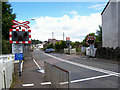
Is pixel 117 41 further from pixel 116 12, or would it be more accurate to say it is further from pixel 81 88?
pixel 81 88

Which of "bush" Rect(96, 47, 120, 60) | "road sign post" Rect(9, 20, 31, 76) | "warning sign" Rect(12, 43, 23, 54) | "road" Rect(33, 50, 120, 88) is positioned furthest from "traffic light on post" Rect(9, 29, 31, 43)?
"bush" Rect(96, 47, 120, 60)

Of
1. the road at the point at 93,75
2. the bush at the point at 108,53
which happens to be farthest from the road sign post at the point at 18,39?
the bush at the point at 108,53

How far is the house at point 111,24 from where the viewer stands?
18781 mm

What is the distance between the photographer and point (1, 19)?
29.7 m

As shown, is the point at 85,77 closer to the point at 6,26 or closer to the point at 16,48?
the point at 16,48

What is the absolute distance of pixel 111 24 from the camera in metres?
20.2

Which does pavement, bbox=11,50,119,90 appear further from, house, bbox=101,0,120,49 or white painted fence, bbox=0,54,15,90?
house, bbox=101,0,120,49

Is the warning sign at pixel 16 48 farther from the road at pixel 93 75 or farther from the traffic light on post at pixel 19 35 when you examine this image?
the road at pixel 93 75

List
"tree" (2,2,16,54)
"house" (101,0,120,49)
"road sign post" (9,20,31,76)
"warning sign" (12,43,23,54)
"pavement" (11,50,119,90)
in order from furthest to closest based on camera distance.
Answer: "tree" (2,2,16,54) < "house" (101,0,120,49) < "warning sign" (12,43,23,54) < "road sign post" (9,20,31,76) < "pavement" (11,50,119,90)

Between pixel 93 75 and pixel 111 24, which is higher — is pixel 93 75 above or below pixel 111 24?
below

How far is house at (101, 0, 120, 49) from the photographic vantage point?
739 inches

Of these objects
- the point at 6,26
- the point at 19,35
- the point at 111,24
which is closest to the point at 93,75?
the point at 19,35

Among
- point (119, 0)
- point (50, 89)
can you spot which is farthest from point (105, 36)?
point (50, 89)

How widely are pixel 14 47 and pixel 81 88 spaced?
16.8ft
